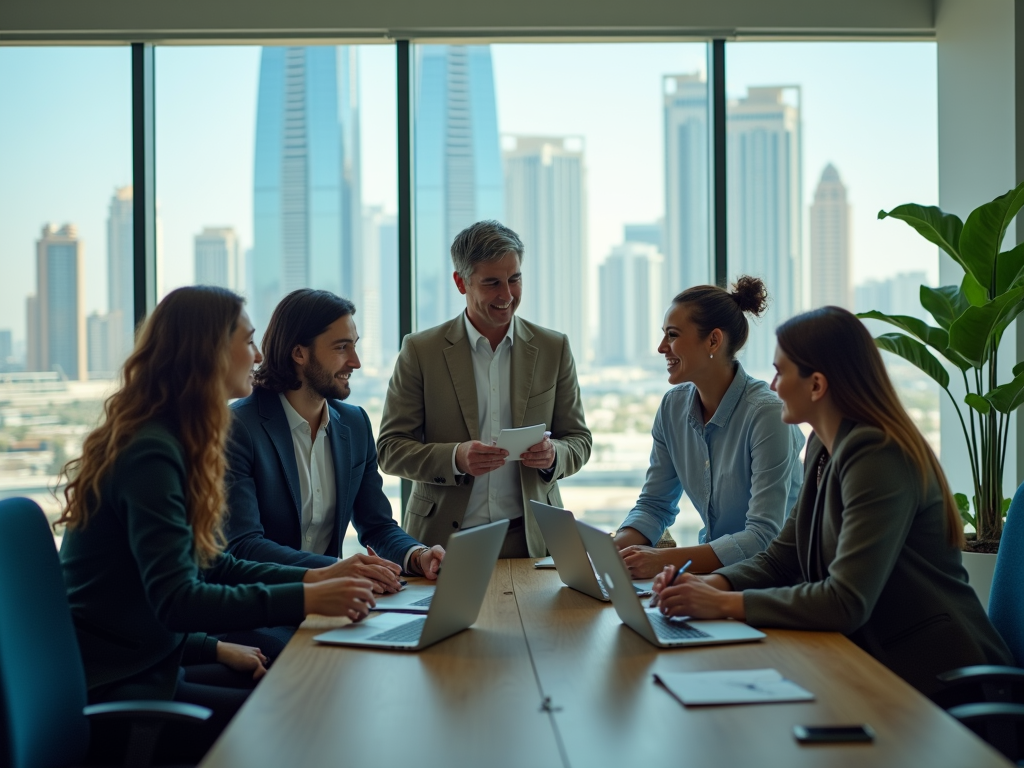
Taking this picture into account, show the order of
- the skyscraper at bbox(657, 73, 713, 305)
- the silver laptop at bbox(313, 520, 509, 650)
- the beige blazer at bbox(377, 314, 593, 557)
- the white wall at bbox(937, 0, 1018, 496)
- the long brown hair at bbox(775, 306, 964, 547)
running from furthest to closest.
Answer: the skyscraper at bbox(657, 73, 713, 305) → the white wall at bbox(937, 0, 1018, 496) → the beige blazer at bbox(377, 314, 593, 557) → the long brown hair at bbox(775, 306, 964, 547) → the silver laptop at bbox(313, 520, 509, 650)

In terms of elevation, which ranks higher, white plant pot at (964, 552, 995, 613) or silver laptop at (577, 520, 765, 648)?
silver laptop at (577, 520, 765, 648)

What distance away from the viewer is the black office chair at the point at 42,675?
5.50 ft

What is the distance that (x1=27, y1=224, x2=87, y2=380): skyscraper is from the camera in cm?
446

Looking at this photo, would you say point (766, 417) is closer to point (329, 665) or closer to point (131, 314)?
point (329, 665)

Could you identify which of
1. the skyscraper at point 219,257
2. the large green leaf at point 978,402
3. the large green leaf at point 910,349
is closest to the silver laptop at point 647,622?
the large green leaf at point 978,402

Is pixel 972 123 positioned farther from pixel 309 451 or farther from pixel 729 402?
pixel 309 451

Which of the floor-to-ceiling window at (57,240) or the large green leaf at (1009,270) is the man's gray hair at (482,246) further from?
the floor-to-ceiling window at (57,240)

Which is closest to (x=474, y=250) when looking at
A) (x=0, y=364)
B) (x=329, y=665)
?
(x=329, y=665)

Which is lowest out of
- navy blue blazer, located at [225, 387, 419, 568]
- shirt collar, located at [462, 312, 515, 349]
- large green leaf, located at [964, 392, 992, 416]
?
navy blue blazer, located at [225, 387, 419, 568]

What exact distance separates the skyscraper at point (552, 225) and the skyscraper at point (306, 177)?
2.60ft

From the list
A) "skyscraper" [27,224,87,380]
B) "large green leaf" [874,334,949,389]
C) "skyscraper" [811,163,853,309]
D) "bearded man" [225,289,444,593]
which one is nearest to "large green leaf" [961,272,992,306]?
"large green leaf" [874,334,949,389]

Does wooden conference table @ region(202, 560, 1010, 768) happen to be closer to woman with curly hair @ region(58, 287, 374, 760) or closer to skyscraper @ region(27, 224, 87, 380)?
woman with curly hair @ region(58, 287, 374, 760)

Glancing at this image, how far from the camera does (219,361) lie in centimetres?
222

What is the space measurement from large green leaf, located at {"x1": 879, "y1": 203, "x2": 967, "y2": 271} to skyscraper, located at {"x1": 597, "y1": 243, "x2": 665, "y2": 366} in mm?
1214
